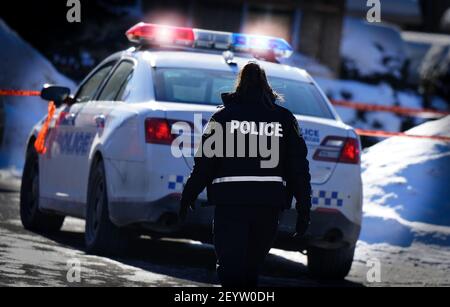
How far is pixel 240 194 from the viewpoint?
772 centimetres

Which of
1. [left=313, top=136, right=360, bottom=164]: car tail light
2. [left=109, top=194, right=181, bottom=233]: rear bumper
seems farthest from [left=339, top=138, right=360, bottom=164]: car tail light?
[left=109, top=194, right=181, bottom=233]: rear bumper

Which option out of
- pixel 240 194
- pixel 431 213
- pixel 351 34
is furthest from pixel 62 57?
pixel 240 194

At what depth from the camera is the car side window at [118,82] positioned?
11.4 metres

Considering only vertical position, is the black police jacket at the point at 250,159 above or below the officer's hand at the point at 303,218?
above

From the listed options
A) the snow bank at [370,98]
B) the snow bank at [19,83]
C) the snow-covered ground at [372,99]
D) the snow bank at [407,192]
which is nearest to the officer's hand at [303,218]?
the snow bank at [407,192]

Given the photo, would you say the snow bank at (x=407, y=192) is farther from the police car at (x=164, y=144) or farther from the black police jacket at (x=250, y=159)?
the black police jacket at (x=250, y=159)

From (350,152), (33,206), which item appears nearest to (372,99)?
(33,206)

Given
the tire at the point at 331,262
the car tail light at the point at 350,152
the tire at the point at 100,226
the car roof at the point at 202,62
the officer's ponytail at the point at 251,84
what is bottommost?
the tire at the point at 331,262

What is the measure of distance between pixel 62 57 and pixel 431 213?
48.0ft

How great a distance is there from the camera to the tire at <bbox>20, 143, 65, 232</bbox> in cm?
1289

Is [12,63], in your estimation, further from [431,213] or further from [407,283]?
[407,283]

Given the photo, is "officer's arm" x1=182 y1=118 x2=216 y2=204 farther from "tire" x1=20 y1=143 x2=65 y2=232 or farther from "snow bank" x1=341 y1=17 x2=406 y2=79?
"snow bank" x1=341 y1=17 x2=406 y2=79

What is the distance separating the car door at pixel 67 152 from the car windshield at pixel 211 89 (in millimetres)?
835

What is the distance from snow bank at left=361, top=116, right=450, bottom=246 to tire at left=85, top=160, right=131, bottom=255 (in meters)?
3.67
